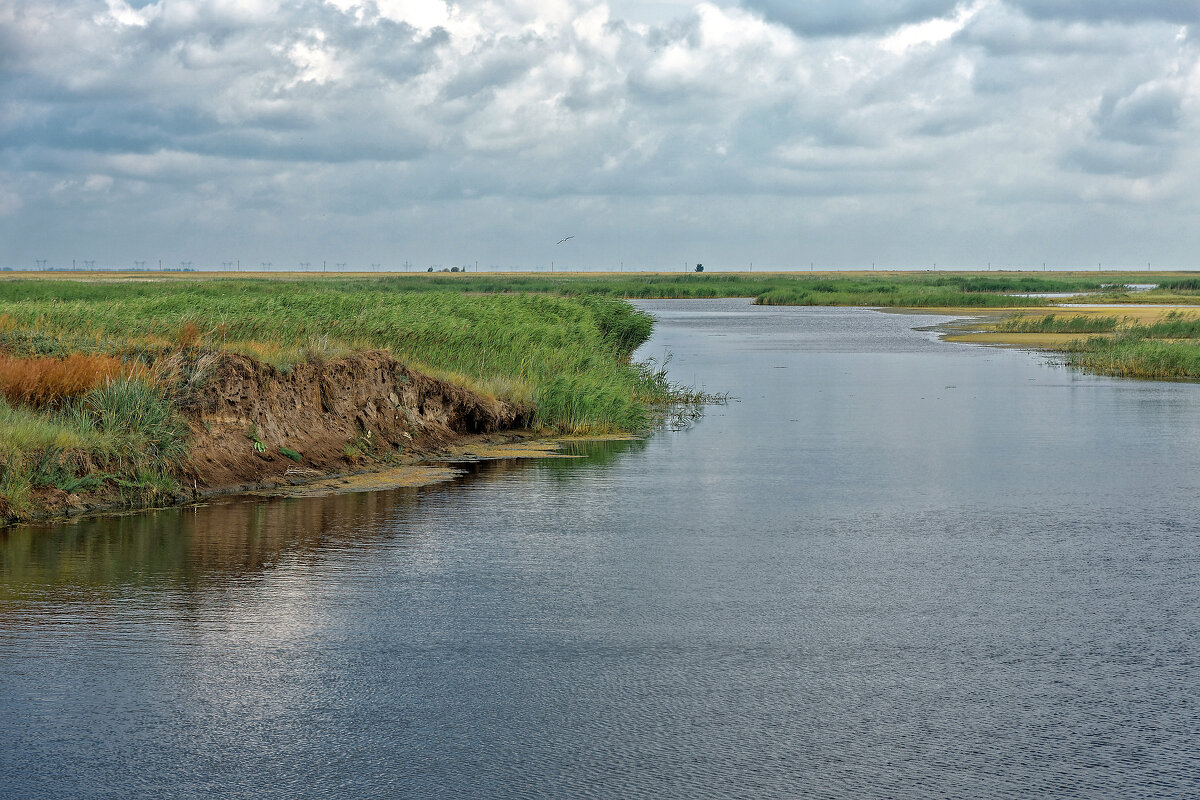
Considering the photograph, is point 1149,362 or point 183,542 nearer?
point 183,542

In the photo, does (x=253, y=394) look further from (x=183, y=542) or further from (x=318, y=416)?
(x=183, y=542)

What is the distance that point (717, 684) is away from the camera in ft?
26.5

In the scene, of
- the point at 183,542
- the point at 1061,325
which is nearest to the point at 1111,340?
the point at 1061,325

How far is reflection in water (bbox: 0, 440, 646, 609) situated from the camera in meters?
11.2

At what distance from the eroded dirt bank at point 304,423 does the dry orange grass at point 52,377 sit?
1.10m

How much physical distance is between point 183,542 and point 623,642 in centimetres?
606

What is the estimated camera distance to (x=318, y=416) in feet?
62.9

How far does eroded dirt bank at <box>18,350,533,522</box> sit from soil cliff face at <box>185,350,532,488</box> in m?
0.02

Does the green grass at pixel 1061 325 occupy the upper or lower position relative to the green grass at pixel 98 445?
upper

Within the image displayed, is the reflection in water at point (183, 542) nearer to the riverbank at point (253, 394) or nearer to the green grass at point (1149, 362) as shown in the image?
the riverbank at point (253, 394)

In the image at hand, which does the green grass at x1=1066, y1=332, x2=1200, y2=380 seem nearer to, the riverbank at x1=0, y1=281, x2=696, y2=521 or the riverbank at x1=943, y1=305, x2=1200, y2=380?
the riverbank at x1=943, y1=305, x2=1200, y2=380

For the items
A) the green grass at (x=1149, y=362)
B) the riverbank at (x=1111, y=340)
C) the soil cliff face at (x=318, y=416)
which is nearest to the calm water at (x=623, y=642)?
the soil cliff face at (x=318, y=416)

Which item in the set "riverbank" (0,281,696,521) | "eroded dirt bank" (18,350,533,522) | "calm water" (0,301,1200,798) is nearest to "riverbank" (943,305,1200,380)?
"riverbank" (0,281,696,521)

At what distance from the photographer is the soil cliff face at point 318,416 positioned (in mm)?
17109
